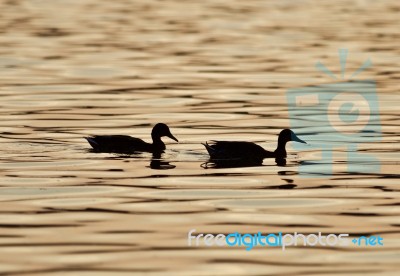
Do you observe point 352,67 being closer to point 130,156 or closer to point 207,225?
point 130,156

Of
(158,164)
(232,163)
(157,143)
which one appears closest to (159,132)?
(157,143)

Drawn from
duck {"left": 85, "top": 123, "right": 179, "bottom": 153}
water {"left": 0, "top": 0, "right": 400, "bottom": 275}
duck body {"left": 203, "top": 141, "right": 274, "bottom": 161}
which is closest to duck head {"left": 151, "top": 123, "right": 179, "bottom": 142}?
water {"left": 0, "top": 0, "right": 400, "bottom": 275}

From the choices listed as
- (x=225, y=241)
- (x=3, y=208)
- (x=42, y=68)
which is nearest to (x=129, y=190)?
(x=3, y=208)

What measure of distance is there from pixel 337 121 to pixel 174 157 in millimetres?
6123

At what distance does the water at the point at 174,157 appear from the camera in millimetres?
13633

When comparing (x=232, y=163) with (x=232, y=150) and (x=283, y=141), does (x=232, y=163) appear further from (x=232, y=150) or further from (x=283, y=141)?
(x=283, y=141)

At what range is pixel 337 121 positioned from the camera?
87.5 ft

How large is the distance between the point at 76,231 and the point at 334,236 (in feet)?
9.39

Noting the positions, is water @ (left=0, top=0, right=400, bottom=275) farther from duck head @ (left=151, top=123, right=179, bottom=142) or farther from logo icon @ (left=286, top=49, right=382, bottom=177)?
duck head @ (left=151, top=123, right=179, bottom=142)

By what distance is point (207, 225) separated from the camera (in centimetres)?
1503

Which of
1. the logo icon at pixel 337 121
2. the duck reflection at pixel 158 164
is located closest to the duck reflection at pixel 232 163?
the duck reflection at pixel 158 164

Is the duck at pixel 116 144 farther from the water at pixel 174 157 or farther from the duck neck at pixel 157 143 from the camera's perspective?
the duck neck at pixel 157 143

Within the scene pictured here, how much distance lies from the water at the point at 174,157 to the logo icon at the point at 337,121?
21 cm

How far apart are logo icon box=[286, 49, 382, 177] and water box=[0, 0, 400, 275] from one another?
0.21 metres
